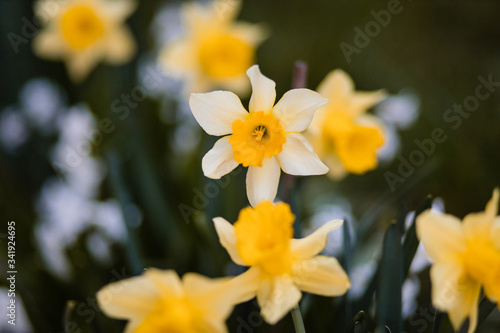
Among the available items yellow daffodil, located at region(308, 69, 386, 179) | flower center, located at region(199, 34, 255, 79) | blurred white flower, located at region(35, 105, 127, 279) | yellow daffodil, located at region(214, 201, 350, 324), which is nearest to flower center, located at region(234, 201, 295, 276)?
yellow daffodil, located at region(214, 201, 350, 324)

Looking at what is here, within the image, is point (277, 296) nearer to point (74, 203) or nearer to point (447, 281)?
point (447, 281)

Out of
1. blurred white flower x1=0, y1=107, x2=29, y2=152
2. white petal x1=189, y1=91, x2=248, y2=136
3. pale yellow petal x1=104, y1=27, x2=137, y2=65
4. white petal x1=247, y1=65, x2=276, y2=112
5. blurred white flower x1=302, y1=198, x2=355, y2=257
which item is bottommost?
blurred white flower x1=0, y1=107, x2=29, y2=152

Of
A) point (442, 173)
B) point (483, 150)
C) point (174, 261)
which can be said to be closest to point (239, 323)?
point (174, 261)

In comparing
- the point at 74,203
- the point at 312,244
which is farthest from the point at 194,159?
the point at 312,244

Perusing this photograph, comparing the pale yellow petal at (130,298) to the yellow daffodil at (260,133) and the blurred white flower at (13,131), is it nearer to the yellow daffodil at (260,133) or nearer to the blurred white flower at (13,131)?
the yellow daffodil at (260,133)

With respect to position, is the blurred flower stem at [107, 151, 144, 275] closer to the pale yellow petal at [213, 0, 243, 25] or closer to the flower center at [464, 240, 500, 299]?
the flower center at [464, 240, 500, 299]
